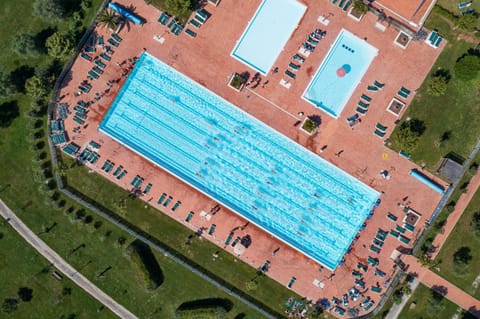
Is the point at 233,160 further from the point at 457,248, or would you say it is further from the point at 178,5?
the point at 457,248

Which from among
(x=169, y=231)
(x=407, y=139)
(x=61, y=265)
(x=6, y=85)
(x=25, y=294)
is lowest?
(x=25, y=294)

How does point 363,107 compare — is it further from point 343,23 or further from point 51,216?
point 51,216

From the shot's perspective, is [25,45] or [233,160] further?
[233,160]

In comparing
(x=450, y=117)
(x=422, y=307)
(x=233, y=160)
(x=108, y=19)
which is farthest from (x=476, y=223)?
(x=108, y=19)

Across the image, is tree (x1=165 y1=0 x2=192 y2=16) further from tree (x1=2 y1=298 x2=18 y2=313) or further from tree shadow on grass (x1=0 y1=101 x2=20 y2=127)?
tree (x1=2 y1=298 x2=18 y2=313)

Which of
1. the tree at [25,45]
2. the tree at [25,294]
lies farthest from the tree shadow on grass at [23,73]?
the tree at [25,294]

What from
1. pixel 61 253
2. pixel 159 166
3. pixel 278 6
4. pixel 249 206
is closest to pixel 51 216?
pixel 61 253
